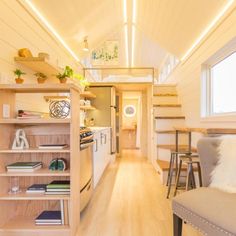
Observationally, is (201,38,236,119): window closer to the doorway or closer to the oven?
the oven

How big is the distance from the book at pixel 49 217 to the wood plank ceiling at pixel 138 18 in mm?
2349

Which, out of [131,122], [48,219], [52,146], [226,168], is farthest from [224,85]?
[131,122]

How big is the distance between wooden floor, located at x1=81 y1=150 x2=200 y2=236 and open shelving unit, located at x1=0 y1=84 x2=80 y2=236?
0.31 meters

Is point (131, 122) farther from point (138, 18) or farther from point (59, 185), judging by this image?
point (59, 185)

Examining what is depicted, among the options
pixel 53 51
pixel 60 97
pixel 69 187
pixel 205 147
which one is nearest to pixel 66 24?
pixel 53 51

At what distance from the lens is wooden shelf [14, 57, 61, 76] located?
2.42m

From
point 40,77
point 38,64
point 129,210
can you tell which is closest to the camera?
point 38,64

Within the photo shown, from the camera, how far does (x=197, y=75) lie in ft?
12.8

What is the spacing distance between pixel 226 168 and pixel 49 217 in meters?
1.62

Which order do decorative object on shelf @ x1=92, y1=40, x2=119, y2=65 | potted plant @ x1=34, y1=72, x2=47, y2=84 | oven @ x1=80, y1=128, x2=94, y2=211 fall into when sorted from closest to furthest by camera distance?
oven @ x1=80, y1=128, x2=94, y2=211
potted plant @ x1=34, y1=72, x2=47, y2=84
decorative object on shelf @ x1=92, y1=40, x2=119, y2=65

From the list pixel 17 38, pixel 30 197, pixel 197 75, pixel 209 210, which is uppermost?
pixel 17 38

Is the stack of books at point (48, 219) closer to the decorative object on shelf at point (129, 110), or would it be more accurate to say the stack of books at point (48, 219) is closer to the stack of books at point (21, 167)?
the stack of books at point (21, 167)

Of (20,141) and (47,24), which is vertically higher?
(47,24)

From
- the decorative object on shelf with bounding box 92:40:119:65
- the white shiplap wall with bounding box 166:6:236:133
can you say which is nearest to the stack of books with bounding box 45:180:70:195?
the white shiplap wall with bounding box 166:6:236:133
